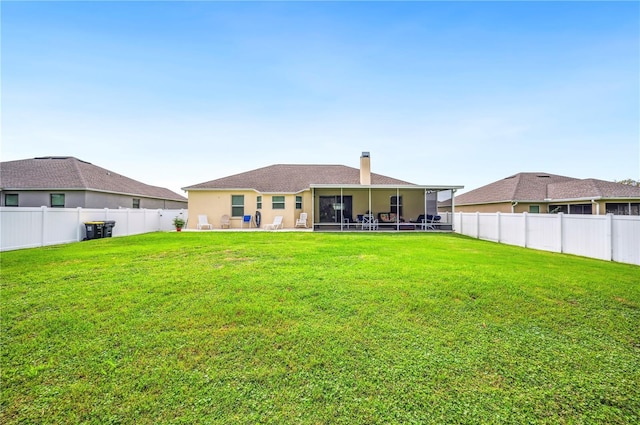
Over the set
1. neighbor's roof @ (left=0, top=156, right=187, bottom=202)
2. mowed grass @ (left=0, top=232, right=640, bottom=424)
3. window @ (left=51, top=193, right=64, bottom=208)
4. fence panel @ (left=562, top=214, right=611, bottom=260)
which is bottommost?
mowed grass @ (left=0, top=232, right=640, bottom=424)

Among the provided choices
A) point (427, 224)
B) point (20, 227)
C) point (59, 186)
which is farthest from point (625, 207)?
point (59, 186)

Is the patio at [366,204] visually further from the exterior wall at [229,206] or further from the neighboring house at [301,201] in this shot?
the exterior wall at [229,206]

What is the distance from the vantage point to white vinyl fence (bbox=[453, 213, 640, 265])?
24.6 feet

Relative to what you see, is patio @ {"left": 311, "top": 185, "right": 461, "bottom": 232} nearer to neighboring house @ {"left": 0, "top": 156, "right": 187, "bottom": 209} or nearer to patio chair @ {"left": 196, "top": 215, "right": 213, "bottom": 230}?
patio chair @ {"left": 196, "top": 215, "right": 213, "bottom": 230}

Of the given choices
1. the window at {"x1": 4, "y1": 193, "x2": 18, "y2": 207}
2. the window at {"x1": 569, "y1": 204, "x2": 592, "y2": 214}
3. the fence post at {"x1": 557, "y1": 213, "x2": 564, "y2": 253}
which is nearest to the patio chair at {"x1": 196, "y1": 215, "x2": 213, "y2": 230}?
the window at {"x1": 4, "y1": 193, "x2": 18, "y2": 207}

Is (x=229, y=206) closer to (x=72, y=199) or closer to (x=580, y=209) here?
(x=72, y=199)

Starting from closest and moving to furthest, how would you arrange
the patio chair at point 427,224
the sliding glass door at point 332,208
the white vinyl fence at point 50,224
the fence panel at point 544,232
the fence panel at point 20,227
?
the fence panel at point 20,227, the white vinyl fence at point 50,224, the fence panel at point 544,232, the patio chair at point 427,224, the sliding glass door at point 332,208

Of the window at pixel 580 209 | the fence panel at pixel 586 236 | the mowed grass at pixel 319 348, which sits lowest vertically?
the mowed grass at pixel 319 348

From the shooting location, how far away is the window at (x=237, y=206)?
59.7 feet

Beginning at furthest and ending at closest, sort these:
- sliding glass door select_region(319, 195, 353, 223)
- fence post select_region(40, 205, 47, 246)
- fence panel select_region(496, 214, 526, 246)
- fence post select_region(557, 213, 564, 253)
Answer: sliding glass door select_region(319, 195, 353, 223) < fence panel select_region(496, 214, 526, 246) < fence post select_region(40, 205, 47, 246) < fence post select_region(557, 213, 564, 253)

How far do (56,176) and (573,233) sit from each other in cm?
2699

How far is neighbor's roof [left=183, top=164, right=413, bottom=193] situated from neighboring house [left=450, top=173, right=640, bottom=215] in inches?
355

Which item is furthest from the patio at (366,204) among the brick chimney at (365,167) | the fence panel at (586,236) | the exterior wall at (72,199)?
the exterior wall at (72,199)

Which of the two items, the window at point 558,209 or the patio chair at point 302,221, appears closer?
the patio chair at point 302,221
